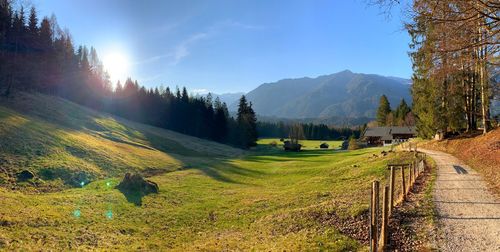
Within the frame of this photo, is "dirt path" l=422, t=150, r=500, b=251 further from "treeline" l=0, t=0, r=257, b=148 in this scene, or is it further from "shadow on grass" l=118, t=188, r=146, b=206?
"treeline" l=0, t=0, r=257, b=148

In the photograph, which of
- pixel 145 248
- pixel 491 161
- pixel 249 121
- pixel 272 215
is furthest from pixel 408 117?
pixel 145 248

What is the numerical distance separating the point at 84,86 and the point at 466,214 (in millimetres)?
97524

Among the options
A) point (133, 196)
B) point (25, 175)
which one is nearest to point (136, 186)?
point (133, 196)

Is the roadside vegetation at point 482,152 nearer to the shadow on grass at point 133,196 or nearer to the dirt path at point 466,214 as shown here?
the dirt path at point 466,214

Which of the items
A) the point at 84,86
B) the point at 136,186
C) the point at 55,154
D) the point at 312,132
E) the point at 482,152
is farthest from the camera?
the point at 312,132

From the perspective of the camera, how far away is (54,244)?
13484 mm

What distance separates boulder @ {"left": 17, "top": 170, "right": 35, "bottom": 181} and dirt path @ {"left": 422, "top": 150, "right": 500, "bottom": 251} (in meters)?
27.5

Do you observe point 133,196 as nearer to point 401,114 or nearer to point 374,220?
point 374,220

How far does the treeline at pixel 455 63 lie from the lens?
9352 millimetres

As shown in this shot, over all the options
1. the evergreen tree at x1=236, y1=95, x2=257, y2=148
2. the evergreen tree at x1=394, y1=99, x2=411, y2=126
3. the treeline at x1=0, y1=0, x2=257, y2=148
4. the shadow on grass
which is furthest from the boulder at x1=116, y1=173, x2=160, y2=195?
the evergreen tree at x1=394, y1=99, x2=411, y2=126

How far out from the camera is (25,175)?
24.2 m

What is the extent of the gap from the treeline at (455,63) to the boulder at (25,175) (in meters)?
27.7

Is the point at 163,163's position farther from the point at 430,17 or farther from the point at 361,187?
the point at 430,17

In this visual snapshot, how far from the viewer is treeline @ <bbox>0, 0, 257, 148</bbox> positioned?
64.4m
